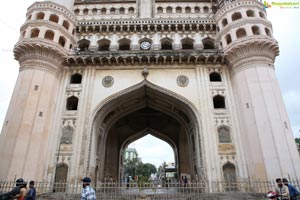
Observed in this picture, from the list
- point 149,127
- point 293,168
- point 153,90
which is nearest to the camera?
point 293,168

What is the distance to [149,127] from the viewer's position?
2498 cm

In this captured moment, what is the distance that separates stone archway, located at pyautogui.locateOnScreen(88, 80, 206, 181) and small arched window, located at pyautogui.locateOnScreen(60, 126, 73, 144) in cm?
168

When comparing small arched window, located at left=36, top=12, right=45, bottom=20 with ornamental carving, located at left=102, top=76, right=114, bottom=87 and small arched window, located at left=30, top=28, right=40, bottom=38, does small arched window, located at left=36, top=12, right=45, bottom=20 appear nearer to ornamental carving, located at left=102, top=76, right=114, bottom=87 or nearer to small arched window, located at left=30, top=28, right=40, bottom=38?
small arched window, located at left=30, top=28, right=40, bottom=38

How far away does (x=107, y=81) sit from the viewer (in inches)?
692

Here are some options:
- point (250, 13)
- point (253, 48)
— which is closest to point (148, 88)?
point (253, 48)

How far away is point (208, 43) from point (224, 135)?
30.7 ft

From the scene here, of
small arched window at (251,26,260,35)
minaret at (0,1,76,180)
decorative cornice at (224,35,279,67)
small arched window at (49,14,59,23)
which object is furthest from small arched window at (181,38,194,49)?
small arched window at (49,14,59,23)

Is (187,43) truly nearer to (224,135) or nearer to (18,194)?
(224,135)

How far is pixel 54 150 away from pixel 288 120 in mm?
16591

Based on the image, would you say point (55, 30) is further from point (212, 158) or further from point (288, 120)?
point (288, 120)

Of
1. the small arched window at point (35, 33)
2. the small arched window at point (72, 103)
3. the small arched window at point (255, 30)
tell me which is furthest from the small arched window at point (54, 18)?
the small arched window at point (255, 30)

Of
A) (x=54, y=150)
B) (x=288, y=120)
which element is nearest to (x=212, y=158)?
(x=288, y=120)

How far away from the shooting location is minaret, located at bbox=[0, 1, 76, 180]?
13766mm

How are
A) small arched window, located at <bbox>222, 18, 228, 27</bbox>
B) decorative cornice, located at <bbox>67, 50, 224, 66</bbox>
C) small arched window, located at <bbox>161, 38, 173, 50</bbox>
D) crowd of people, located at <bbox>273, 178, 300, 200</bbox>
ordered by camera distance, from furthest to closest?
1. small arched window, located at <bbox>161, 38, 173, 50</bbox>
2. small arched window, located at <bbox>222, 18, 228, 27</bbox>
3. decorative cornice, located at <bbox>67, 50, 224, 66</bbox>
4. crowd of people, located at <bbox>273, 178, 300, 200</bbox>
